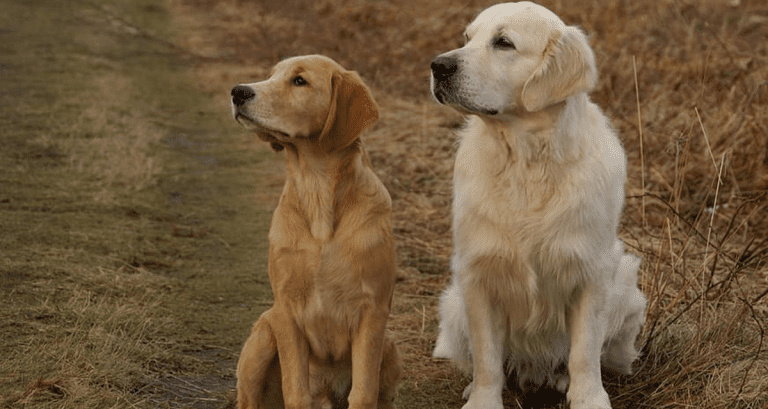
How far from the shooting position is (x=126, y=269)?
210 inches

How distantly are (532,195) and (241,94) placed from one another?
3.73 feet

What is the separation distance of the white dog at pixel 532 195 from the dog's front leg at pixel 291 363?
0.71 m

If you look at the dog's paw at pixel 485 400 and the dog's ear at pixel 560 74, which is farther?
the dog's paw at pixel 485 400

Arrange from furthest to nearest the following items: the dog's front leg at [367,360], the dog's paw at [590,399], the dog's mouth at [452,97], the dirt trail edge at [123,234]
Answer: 1. the dirt trail edge at [123,234]
2. the dog's paw at [590,399]
3. the dog's mouth at [452,97]
4. the dog's front leg at [367,360]

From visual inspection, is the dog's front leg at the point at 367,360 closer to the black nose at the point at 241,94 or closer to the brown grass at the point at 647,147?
the brown grass at the point at 647,147

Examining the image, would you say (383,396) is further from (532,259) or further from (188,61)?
(188,61)

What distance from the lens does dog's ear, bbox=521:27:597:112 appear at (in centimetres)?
352

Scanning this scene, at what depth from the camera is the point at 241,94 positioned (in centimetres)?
349

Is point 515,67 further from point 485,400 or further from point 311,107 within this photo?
point 485,400

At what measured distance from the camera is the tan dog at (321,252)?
345 centimetres

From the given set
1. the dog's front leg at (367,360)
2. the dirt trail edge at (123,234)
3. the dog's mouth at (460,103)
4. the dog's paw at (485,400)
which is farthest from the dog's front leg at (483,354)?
the dirt trail edge at (123,234)

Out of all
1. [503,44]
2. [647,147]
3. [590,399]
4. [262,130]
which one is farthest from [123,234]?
[647,147]

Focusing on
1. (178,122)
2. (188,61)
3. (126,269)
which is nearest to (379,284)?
(126,269)

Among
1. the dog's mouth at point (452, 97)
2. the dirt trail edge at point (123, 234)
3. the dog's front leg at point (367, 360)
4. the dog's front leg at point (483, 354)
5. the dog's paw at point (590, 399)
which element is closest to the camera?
the dog's front leg at point (367, 360)
